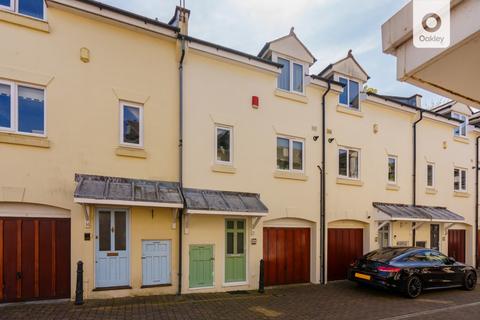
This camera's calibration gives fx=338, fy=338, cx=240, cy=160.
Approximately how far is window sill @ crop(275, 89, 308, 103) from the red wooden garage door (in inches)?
412

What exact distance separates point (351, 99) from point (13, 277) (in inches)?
474

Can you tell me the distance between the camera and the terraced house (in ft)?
25.6

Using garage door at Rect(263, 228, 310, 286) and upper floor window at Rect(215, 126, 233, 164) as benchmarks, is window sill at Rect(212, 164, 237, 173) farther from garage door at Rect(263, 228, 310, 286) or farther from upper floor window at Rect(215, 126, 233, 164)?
garage door at Rect(263, 228, 310, 286)

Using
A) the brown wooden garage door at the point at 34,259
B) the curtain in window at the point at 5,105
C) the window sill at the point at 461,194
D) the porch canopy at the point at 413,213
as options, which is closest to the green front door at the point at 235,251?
the brown wooden garage door at the point at 34,259

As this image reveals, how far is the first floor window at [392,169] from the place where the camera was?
14.1 meters

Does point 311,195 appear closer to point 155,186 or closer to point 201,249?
point 201,249

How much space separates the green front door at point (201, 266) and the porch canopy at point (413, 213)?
7.04 meters

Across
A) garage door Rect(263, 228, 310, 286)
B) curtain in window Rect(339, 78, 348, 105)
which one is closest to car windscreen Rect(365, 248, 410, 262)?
garage door Rect(263, 228, 310, 286)

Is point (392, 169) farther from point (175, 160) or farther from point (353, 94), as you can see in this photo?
point (175, 160)

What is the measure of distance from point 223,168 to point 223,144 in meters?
0.79

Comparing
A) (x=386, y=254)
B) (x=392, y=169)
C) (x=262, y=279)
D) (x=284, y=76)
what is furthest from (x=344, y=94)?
(x=262, y=279)

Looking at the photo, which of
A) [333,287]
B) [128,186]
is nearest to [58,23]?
[128,186]

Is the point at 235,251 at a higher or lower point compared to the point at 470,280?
higher

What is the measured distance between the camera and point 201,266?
9609 mm
